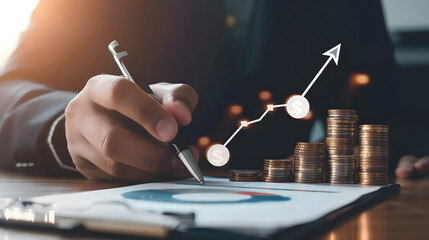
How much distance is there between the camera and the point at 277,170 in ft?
2.56

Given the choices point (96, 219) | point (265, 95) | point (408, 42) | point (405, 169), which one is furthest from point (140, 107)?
point (408, 42)

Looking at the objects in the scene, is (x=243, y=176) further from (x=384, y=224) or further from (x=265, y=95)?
(x=265, y=95)

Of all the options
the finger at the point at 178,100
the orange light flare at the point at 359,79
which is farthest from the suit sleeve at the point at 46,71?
the orange light flare at the point at 359,79

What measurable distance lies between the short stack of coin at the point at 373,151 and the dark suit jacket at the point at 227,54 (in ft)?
2.16

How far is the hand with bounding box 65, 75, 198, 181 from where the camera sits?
703mm

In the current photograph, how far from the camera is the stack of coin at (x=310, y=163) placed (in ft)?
2.50

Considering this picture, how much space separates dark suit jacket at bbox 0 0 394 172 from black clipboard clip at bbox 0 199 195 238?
3.32ft

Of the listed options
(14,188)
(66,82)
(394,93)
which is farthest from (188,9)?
(14,188)

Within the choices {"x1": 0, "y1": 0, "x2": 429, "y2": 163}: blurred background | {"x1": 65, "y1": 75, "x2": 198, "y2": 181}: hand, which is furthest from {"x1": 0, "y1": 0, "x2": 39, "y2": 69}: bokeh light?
{"x1": 65, "y1": 75, "x2": 198, "y2": 181}: hand

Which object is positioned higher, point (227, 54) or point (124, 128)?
point (227, 54)

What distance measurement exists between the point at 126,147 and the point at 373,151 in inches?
17.4

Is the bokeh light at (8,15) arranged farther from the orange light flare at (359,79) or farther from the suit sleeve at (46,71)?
the orange light flare at (359,79)

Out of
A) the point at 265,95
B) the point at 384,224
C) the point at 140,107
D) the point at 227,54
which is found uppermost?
the point at 227,54

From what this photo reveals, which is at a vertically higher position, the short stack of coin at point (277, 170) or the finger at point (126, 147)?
the finger at point (126, 147)
